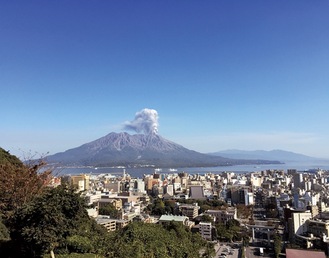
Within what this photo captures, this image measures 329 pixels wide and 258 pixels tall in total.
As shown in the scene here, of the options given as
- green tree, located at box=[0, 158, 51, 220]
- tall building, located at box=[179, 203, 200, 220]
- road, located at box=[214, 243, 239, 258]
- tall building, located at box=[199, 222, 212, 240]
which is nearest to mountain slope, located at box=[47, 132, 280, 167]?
tall building, located at box=[179, 203, 200, 220]

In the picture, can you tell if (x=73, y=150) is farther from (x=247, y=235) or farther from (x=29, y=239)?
(x=29, y=239)

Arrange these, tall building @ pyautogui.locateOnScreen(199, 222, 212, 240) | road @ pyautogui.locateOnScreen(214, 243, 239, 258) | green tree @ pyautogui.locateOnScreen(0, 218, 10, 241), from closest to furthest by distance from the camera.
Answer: green tree @ pyautogui.locateOnScreen(0, 218, 10, 241)
road @ pyautogui.locateOnScreen(214, 243, 239, 258)
tall building @ pyautogui.locateOnScreen(199, 222, 212, 240)

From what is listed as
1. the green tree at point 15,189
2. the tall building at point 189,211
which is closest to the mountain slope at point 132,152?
the tall building at point 189,211

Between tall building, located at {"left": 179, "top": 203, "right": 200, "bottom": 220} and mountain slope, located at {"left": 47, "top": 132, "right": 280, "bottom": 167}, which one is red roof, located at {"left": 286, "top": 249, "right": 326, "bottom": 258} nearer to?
tall building, located at {"left": 179, "top": 203, "right": 200, "bottom": 220}

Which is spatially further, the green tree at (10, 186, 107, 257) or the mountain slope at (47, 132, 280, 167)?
the mountain slope at (47, 132, 280, 167)

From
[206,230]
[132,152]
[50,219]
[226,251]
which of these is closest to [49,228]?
[50,219]

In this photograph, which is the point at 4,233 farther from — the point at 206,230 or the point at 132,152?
the point at 132,152

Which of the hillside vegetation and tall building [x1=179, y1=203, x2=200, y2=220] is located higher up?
the hillside vegetation

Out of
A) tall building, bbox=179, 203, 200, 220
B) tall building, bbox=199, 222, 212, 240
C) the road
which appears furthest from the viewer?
tall building, bbox=179, 203, 200, 220

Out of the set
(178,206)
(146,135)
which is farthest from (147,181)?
(146,135)
